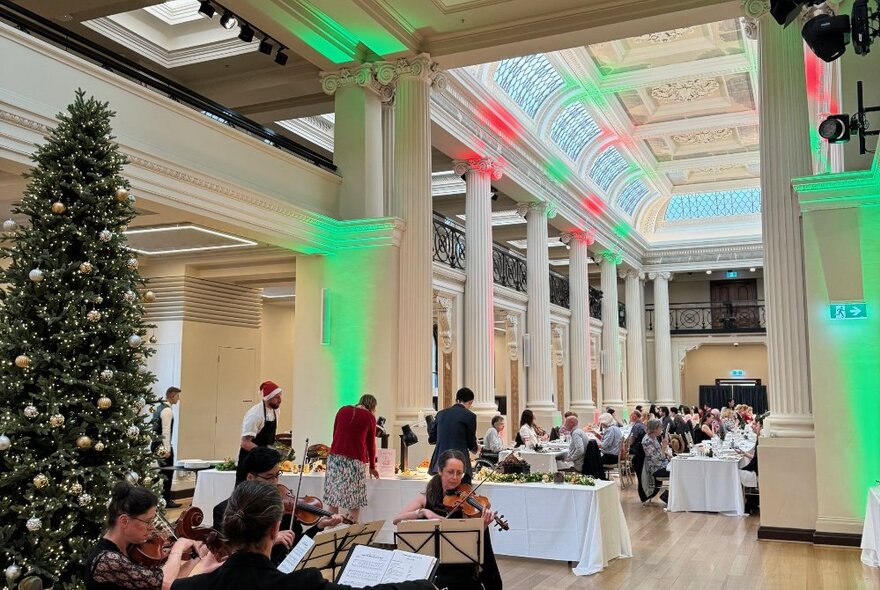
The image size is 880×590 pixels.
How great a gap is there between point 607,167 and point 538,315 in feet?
19.6

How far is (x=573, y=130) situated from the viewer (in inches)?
663

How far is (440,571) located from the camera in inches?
161

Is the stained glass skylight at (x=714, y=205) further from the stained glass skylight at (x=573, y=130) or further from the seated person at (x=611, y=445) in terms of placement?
the seated person at (x=611, y=445)

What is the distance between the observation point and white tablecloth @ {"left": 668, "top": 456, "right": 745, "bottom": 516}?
31.6 feet

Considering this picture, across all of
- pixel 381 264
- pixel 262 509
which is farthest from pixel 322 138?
pixel 262 509

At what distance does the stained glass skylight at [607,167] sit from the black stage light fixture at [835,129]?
40.6ft

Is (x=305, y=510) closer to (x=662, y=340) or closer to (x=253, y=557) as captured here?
(x=253, y=557)

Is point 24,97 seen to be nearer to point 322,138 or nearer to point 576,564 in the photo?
point 576,564

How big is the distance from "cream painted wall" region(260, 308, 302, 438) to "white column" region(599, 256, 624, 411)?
9230 mm

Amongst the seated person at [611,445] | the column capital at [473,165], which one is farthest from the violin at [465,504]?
the column capital at [473,165]

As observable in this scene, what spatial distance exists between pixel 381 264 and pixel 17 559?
611 cm

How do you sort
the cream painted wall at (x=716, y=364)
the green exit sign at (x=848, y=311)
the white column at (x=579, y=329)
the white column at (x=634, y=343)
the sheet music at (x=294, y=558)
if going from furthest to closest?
the cream painted wall at (x=716, y=364)
the white column at (x=634, y=343)
the white column at (x=579, y=329)
the green exit sign at (x=848, y=311)
the sheet music at (x=294, y=558)

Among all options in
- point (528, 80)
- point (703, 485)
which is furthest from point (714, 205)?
point (703, 485)

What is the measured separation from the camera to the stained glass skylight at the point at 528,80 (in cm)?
1334
